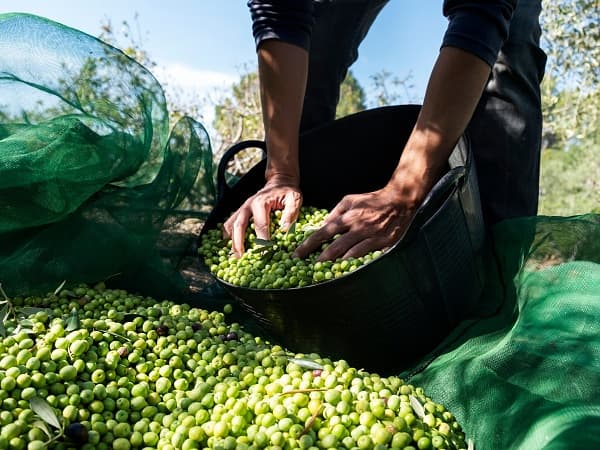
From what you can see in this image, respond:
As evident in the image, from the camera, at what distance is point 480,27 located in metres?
1.72

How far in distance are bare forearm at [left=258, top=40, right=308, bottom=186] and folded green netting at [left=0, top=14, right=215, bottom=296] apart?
383 millimetres

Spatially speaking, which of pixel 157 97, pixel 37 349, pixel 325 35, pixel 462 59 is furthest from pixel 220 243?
pixel 325 35

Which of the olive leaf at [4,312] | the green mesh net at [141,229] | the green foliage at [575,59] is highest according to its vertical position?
the green foliage at [575,59]

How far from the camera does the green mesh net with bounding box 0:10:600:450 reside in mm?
1318

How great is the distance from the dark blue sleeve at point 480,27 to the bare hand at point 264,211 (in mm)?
767

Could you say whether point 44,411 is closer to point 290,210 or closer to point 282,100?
point 290,210

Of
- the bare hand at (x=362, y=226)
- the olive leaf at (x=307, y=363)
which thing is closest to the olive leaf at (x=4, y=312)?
the olive leaf at (x=307, y=363)

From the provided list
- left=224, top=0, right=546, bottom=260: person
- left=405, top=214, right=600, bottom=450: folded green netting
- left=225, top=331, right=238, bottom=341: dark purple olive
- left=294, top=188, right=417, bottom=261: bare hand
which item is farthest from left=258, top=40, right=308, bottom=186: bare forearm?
left=405, top=214, right=600, bottom=450: folded green netting

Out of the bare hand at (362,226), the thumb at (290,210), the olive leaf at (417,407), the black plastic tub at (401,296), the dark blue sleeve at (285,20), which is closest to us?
the olive leaf at (417,407)

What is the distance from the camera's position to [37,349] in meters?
1.24

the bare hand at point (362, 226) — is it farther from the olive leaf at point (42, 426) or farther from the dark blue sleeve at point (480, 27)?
the olive leaf at point (42, 426)

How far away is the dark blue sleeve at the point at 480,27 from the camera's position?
1.72m

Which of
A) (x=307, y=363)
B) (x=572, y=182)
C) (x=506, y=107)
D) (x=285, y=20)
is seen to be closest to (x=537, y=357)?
(x=307, y=363)

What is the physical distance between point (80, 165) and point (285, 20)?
98 centimetres
